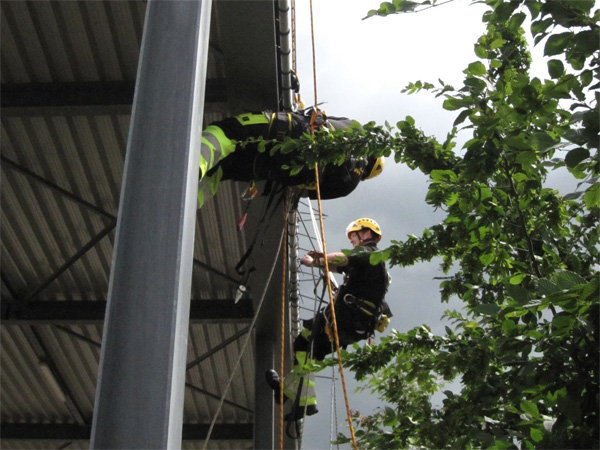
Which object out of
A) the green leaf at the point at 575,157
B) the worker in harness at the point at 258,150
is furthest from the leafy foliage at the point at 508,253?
the worker in harness at the point at 258,150

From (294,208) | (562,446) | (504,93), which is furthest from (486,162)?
(294,208)

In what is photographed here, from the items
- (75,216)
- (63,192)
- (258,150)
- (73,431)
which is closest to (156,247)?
(258,150)

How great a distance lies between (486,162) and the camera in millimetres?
2908

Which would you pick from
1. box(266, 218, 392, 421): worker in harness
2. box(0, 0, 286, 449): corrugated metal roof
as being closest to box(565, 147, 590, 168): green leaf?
box(0, 0, 286, 449): corrugated metal roof

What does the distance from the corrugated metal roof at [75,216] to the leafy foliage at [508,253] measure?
10.8 feet

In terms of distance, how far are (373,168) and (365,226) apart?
31.2 inches

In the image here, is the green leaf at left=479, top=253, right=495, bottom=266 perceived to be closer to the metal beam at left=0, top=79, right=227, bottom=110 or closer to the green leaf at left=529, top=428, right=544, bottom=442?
the green leaf at left=529, top=428, right=544, bottom=442

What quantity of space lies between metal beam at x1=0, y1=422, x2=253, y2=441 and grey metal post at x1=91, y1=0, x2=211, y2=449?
32.1 ft

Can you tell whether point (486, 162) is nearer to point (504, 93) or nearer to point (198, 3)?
point (504, 93)

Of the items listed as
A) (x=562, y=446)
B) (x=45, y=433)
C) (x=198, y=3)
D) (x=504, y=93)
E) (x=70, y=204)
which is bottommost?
(x=562, y=446)

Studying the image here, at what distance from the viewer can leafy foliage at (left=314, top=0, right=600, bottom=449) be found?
99.1 inches

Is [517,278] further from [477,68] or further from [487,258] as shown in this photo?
[477,68]

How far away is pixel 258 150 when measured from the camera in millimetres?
5727

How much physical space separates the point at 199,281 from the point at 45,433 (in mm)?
4406
